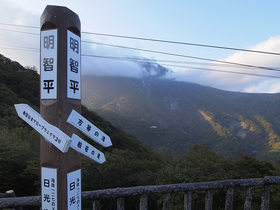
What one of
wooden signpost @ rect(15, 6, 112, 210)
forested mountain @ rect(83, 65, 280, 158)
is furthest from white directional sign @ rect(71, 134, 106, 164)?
forested mountain @ rect(83, 65, 280, 158)

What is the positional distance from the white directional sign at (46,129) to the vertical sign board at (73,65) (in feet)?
0.92

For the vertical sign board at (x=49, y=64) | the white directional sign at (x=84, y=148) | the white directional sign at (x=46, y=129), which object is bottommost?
the white directional sign at (x=84, y=148)

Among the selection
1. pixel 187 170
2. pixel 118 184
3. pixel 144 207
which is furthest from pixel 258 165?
pixel 144 207

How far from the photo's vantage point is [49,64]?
1508mm

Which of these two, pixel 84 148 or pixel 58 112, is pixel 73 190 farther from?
pixel 58 112

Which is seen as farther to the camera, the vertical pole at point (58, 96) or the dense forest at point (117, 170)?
the dense forest at point (117, 170)

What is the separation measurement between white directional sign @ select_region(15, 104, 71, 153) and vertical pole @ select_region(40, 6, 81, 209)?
78mm

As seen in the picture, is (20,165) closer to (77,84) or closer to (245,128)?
(77,84)

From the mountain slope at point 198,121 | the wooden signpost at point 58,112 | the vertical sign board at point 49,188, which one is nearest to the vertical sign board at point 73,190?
the wooden signpost at point 58,112

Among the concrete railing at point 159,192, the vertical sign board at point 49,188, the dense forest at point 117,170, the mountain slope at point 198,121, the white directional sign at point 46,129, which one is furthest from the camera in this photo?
the mountain slope at point 198,121

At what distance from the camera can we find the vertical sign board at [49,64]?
1493 mm

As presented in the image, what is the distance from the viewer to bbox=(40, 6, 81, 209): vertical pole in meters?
1.48

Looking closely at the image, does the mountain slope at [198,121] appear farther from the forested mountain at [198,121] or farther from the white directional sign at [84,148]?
the white directional sign at [84,148]

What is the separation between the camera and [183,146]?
82875 mm
